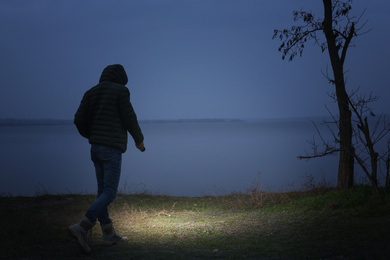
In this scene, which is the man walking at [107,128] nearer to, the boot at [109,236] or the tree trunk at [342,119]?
the boot at [109,236]

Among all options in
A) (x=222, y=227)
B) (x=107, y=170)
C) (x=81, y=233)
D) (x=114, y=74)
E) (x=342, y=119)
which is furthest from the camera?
(x=342, y=119)

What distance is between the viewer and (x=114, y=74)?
17.5 feet

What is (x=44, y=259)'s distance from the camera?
470cm

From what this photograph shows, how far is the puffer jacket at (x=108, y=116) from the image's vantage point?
200 inches

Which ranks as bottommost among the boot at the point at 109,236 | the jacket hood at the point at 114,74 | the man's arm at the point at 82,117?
the boot at the point at 109,236

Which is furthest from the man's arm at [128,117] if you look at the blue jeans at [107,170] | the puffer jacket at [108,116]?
the blue jeans at [107,170]

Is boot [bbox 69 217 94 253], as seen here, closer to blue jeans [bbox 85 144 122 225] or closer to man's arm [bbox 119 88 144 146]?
blue jeans [bbox 85 144 122 225]

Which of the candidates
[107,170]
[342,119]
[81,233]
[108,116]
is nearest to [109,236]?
[81,233]

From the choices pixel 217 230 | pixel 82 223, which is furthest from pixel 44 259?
pixel 217 230

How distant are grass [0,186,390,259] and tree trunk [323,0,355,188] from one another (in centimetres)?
44

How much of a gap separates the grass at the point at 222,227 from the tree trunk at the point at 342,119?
1.43 ft

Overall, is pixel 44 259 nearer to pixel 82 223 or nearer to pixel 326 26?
pixel 82 223

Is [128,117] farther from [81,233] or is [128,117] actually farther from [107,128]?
[81,233]

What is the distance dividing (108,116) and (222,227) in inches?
107
